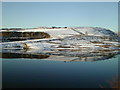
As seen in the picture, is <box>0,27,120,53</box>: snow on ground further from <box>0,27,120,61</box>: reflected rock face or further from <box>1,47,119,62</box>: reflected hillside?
<box>1,47,119,62</box>: reflected hillside

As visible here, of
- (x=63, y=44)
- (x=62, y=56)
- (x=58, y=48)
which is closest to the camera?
(x=62, y=56)

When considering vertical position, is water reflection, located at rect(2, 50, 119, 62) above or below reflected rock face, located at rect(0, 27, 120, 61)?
below

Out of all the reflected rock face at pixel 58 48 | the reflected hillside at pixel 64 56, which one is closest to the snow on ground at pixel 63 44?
the reflected rock face at pixel 58 48

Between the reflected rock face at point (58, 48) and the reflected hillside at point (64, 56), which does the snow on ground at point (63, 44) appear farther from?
the reflected hillside at point (64, 56)

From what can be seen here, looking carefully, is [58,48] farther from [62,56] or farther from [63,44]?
[62,56]

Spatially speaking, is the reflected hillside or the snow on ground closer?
the reflected hillside

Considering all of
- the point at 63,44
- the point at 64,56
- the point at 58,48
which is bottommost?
the point at 64,56

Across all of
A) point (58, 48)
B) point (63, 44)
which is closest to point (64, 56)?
point (58, 48)

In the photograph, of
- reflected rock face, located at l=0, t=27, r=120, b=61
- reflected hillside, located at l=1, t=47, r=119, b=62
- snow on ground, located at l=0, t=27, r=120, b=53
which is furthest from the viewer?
snow on ground, located at l=0, t=27, r=120, b=53

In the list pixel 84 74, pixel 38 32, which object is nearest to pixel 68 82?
pixel 84 74

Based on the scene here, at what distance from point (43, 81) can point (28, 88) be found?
1529mm

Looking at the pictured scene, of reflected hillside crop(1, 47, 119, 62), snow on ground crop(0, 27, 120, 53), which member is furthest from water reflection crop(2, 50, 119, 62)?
snow on ground crop(0, 27, 120, 53)

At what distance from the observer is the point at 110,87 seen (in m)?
9.39

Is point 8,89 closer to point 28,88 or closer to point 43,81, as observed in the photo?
point 28,88
